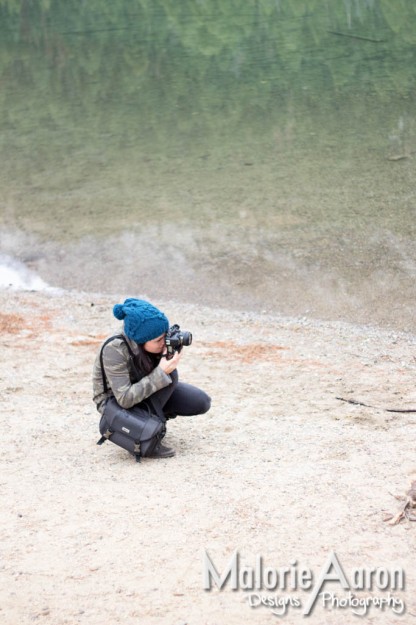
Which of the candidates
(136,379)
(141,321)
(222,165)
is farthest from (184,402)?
(222,165)

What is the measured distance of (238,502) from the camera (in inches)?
185

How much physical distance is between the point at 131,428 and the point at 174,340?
0.61 metres

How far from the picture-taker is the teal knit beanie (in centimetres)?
517

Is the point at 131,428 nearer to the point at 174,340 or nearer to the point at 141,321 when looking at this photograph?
the point at 174,340

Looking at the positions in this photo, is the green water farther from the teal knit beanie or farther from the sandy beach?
the teal knit beanie

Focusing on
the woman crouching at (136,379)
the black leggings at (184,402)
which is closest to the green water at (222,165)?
the black leggings at (184,402)

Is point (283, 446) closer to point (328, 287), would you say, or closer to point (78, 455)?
point (78, 455)

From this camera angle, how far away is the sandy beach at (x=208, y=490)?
3863mm

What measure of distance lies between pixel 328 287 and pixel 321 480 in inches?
254

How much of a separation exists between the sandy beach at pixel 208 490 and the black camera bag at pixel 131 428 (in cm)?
12

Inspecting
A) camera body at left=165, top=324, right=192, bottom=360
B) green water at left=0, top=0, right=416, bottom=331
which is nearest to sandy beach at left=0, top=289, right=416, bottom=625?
camera body at left=165, top=324, right=192, bottom=360

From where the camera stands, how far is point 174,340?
211 inches

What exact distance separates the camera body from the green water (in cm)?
519

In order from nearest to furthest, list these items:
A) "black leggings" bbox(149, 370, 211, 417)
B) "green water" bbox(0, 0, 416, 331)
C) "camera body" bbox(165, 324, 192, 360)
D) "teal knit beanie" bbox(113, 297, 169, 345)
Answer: "teal knit beanie" bbox(113, 297, 169, 345), "camera body" bbox(165, 324, 192, 360), "black leggings" bbox(149, 370, 211, 417), "green water" bbox(0, 0, 416, 331)
